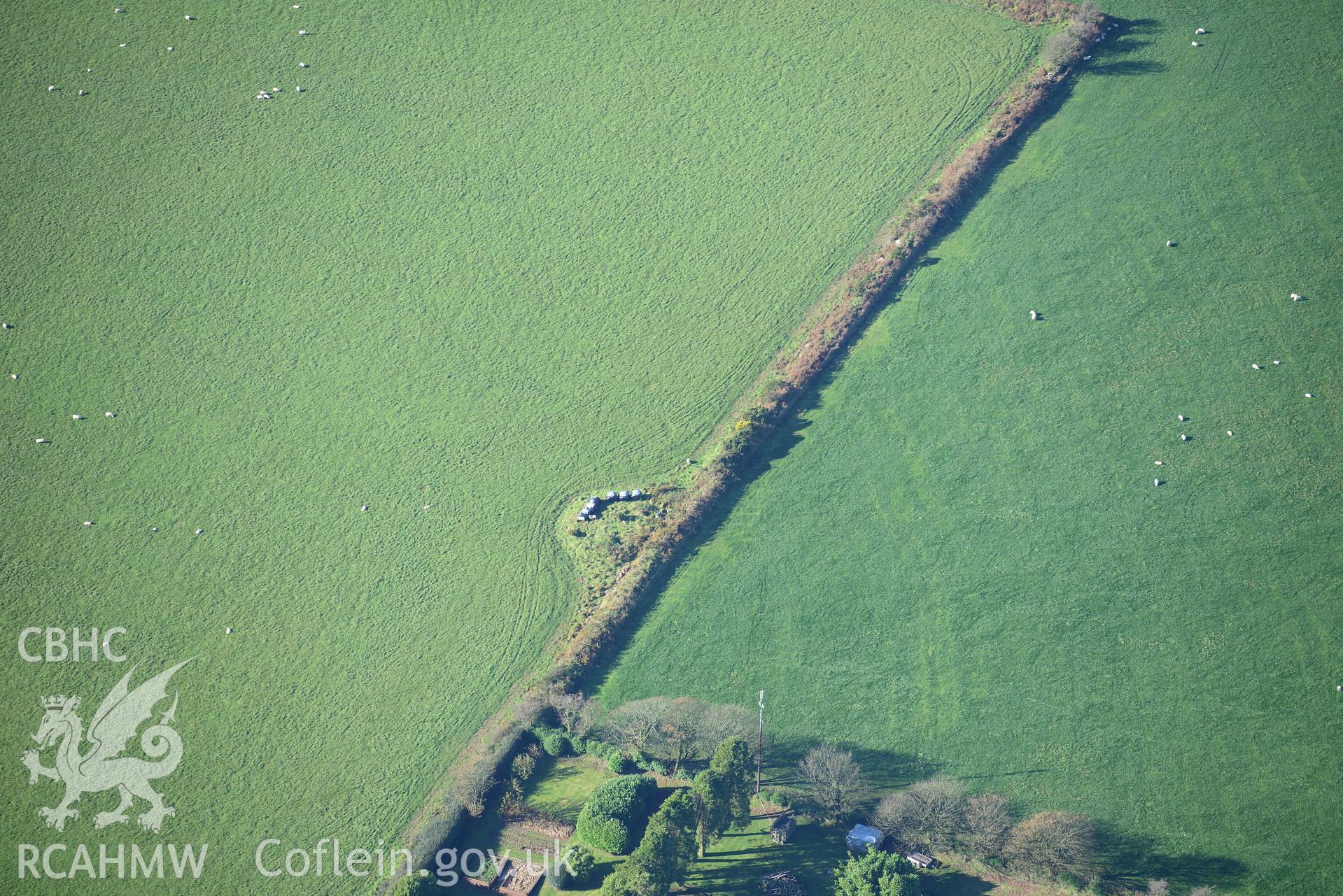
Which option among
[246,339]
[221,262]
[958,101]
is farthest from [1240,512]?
[221,262]

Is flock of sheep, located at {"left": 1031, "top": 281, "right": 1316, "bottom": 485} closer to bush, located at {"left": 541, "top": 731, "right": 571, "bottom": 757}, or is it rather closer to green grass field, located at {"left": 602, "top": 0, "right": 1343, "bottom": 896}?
green grass field, located at {"left": 602, "top": 0, "right": 1343, "bottom": 896}

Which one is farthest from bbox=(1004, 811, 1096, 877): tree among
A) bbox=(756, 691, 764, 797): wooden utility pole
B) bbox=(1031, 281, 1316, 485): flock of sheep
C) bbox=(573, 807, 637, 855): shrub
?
bbox=(1031, 281, 1316, 485): flock of sheep

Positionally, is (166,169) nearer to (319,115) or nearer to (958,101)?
(319,115)

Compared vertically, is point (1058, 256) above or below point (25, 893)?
above

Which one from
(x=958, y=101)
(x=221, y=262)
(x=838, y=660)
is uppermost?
(x=958, y=101)

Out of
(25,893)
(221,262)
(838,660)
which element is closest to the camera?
(25,893)

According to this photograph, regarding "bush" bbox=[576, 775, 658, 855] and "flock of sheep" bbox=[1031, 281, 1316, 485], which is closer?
"bush" bbox=[576, 775, 658, 855]

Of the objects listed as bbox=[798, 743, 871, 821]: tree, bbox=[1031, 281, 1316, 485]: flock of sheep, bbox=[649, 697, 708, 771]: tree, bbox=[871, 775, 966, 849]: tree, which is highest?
bbox=[1031, 281, 1316, 485]: flock of sheep
